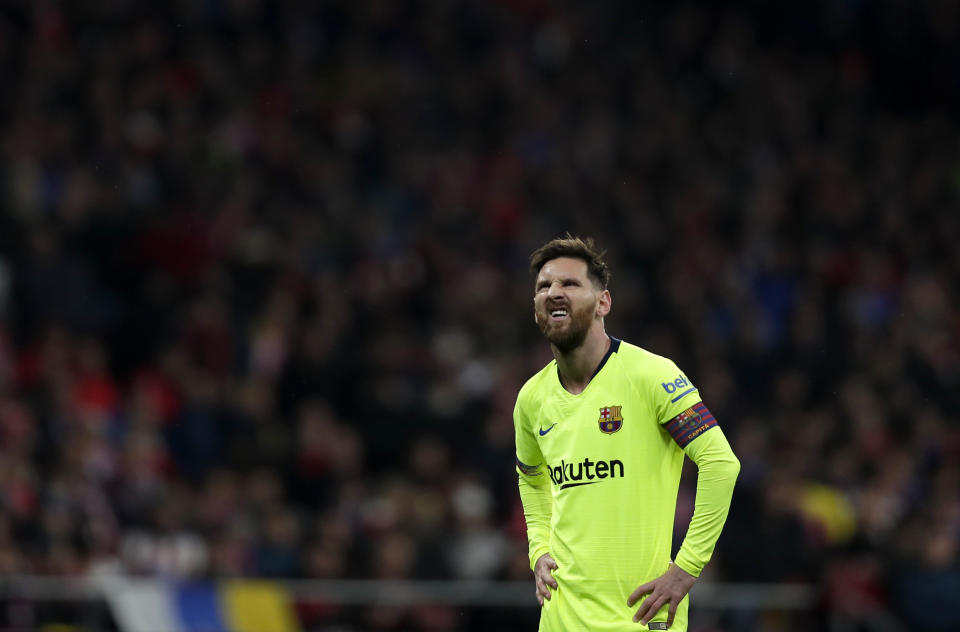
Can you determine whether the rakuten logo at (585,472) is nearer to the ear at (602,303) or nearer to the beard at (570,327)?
the beard at (570,327)

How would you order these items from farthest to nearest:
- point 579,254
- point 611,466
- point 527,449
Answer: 1. point 527,449
2. point 579,254
3. point 611,466

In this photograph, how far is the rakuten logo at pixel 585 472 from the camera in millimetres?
6172

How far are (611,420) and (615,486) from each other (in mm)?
258

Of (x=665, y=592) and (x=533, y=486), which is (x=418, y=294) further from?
(x=665, y=592)

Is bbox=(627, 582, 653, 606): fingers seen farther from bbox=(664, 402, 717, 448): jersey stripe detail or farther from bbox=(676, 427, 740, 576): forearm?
bbox=(664, 402, 717, 448): jersey stripe detail

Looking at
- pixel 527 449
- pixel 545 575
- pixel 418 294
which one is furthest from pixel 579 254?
pixel 418 294

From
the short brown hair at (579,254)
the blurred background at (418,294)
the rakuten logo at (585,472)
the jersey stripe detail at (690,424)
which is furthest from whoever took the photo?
the blurred background at (418,294)

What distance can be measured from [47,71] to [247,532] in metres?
6.16

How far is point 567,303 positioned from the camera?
6.20 meters

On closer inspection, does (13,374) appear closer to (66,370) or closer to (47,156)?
(66,370)

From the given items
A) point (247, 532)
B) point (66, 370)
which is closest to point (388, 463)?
point (247, 532)

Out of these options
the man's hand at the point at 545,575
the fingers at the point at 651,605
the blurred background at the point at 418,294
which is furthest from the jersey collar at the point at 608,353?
the blurred background at the point at 418,294

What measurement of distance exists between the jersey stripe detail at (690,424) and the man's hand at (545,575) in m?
0.78

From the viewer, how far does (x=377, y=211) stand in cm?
1750
